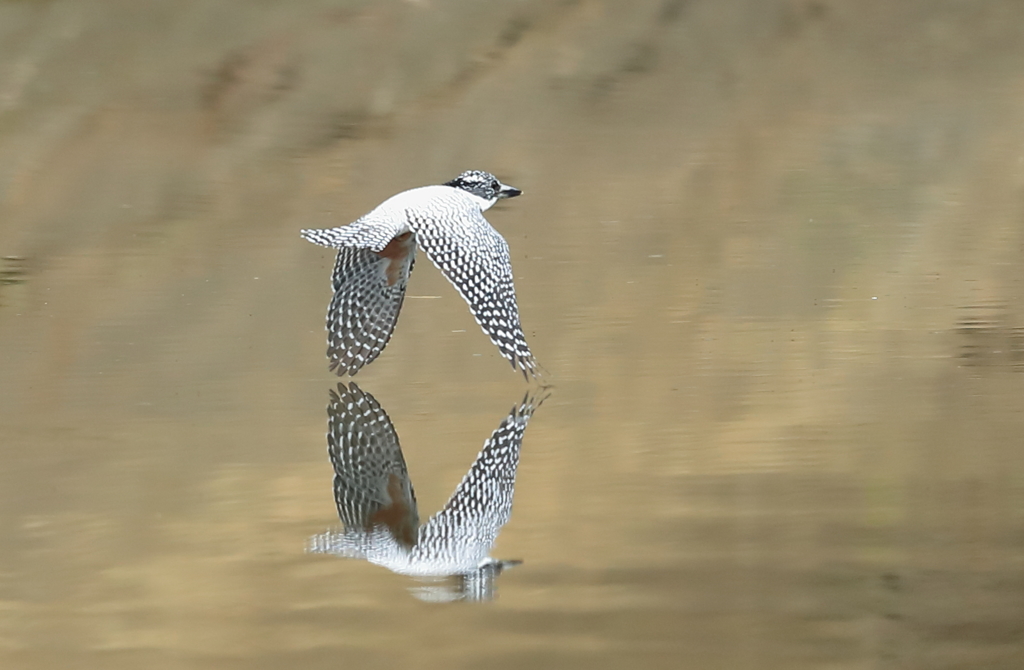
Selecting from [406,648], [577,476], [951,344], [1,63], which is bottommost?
[406,648]

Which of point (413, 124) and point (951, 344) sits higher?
point (413, 124)

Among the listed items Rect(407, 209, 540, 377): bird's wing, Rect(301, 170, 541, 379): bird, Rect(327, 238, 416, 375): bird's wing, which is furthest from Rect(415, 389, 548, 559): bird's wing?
Rect(327, 238, 416, 375): bird's wing

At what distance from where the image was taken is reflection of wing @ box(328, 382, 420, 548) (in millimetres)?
6047

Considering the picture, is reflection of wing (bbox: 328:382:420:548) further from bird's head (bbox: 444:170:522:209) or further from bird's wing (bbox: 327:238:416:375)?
bird's head (bbox: 444:170:522:209)

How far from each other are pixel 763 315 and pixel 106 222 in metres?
10.8

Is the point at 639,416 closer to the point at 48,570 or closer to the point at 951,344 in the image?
the point at 951,344

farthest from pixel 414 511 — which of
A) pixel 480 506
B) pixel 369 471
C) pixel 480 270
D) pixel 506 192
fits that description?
pixel 506 192

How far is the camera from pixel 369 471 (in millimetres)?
6773

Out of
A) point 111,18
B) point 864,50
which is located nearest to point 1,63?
point 111,18

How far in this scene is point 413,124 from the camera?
2666cm

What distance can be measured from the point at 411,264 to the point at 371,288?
230 millimetres

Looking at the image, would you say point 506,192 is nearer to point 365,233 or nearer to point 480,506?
point 365,233

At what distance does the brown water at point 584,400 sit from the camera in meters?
4.92

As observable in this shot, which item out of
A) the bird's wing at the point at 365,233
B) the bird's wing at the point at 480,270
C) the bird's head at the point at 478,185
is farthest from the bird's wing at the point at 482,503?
the bird's head at the point at 478,185
